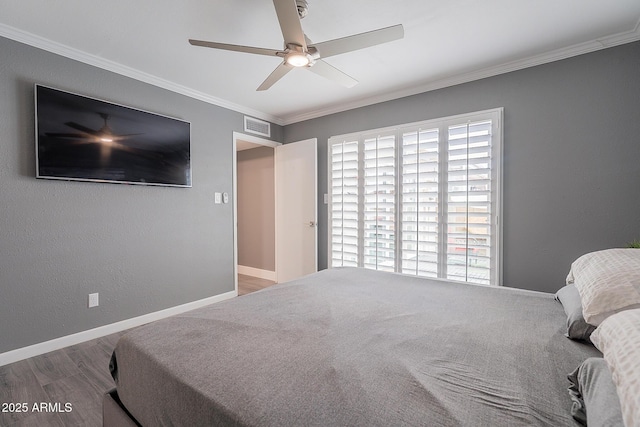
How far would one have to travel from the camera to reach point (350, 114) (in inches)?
148

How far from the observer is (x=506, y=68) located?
2.69 metres

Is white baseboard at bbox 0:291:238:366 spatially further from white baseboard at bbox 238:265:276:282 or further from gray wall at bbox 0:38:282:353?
white baseboard at bbox 238:265:276:282

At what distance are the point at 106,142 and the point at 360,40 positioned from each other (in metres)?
2.39

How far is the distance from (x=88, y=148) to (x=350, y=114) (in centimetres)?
286

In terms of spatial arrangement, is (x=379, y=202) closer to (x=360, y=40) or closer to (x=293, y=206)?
(x=293, y=206)

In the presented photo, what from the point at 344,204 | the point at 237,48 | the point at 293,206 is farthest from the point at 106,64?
the point at 344,204

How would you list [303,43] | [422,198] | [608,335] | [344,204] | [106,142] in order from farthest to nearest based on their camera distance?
[344,204]
[422,198]
[106,142]
[303,43]
[608,335]

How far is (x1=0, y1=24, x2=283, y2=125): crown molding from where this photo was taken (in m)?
2.15

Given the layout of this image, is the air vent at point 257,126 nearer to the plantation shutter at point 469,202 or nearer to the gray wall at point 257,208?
the gray wall at point 257,208

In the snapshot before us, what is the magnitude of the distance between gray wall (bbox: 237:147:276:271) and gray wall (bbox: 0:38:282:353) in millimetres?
1199

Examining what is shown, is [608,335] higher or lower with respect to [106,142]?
lower

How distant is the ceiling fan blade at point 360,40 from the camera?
1.67 m

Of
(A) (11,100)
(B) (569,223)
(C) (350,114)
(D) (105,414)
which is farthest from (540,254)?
(A) (11,100)

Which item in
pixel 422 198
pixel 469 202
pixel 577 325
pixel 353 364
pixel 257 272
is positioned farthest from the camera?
pixel 257 272
